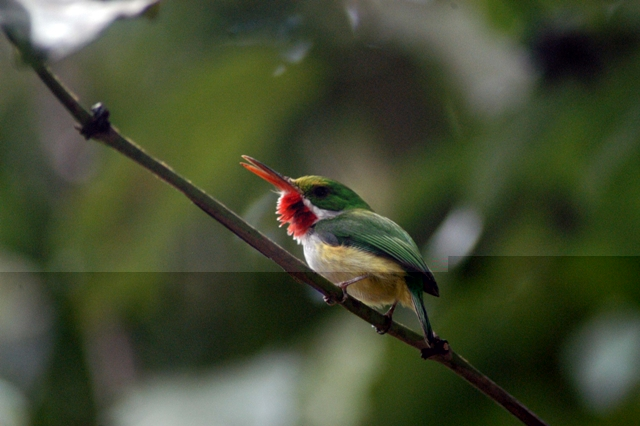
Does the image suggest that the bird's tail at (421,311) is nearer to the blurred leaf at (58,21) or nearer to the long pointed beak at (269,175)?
the long pointed beak at (269,175)

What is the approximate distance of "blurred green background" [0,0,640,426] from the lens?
1134 millimetres

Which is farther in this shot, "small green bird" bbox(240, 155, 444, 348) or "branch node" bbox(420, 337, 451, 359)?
"small green bird" bbox(240, 155, 444, 348)

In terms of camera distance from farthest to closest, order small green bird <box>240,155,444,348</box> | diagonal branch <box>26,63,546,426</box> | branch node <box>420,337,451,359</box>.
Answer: small green bird <box>240,155,444,348</box> → branch node <box>420,337,451,359</box> → diagonal branch <box>26,63,546,426</box>

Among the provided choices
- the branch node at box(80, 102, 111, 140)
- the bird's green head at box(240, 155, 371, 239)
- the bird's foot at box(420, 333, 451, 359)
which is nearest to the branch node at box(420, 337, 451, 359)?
the bird's foot at box(420, 333, 451, 359)

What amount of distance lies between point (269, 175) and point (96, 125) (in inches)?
12.0

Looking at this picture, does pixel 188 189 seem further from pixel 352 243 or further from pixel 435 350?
pixel 352 243

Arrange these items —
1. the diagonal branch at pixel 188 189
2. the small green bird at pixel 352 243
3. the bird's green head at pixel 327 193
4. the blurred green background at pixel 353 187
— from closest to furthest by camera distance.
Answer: the diagonal branch at pixel 188 189, the small green bird at pixel 352 243, the bird's green head at pixel 327 193, the blurred green background at pixel 353 187

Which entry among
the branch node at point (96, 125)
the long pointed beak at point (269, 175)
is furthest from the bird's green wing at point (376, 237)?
the branch node at point (96, 125)

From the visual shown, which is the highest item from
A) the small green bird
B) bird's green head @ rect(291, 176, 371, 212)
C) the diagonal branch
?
bird's green head @ rect(291, 176, 371, 212)

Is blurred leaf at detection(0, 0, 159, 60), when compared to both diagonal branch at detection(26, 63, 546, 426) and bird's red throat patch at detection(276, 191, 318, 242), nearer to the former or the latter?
diagonal branch at detection(26, 63, 546, 426)

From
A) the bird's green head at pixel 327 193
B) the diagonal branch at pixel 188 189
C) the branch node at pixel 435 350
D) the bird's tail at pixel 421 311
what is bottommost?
the diagonal branch at pixel 188 189

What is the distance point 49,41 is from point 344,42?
96 cm

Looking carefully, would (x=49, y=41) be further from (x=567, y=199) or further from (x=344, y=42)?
(x=567, y=199)

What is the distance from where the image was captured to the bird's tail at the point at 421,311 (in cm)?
78
